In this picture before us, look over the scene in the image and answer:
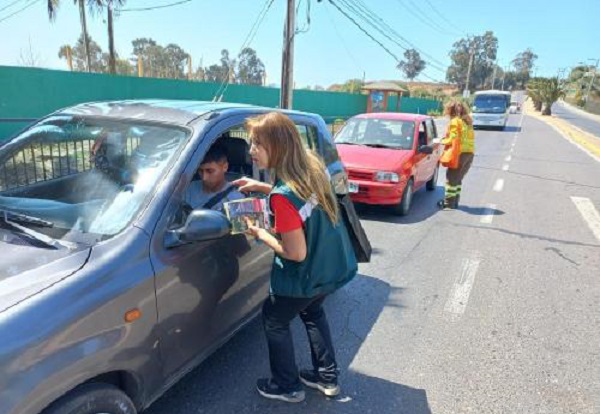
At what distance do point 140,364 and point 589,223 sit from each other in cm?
795

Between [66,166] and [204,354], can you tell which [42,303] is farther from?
[66,166]

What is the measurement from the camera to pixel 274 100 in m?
21.7

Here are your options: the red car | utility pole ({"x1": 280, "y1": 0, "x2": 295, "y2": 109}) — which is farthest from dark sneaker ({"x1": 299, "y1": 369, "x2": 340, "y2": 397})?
utility pole ({"x1": 280, "y1": 0, "x2": 295, "y2": 109})

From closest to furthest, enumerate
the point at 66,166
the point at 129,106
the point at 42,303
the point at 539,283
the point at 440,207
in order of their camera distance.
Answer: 1. the point at 42,303
2. the point at 129,106
3. the point at 66,166
4. the point at 539,283
5. the point at 440,207

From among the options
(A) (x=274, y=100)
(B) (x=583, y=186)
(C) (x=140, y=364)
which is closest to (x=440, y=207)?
(B) (x=583, y=186)

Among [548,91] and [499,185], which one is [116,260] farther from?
[548,91]

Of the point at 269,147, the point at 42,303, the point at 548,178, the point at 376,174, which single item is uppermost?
the point at 269,147

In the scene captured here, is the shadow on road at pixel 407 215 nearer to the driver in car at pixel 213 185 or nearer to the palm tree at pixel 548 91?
the driver in car at pixel 213 185

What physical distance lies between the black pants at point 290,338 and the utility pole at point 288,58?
500 inches

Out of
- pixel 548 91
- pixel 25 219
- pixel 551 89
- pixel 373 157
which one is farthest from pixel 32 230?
pixel 551 89

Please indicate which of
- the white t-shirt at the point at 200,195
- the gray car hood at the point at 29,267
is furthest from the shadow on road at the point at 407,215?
the gray car hood at the point at 29,267

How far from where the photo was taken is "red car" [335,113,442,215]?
7.13 meters

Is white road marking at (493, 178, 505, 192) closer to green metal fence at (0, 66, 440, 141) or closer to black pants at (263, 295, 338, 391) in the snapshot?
green metal fence at (0, 66, 440, 141)

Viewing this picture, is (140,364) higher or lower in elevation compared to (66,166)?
lower
